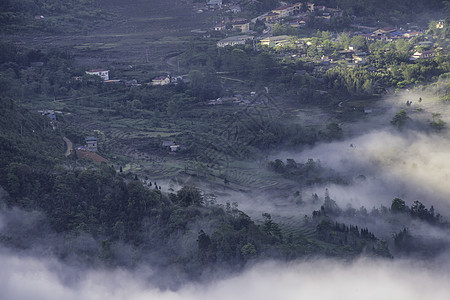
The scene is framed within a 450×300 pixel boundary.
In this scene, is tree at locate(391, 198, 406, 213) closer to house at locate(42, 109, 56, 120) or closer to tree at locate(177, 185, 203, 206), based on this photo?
tree at locate(177, 185, 203, 206)

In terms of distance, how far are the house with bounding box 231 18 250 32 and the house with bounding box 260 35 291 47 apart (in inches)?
110

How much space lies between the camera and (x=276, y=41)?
3316 cm

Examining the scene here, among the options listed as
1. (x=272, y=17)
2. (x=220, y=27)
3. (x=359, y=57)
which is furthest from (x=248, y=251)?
(x=272, y=17)

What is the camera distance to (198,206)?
15250mm

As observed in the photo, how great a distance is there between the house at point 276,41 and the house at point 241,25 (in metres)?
2.80

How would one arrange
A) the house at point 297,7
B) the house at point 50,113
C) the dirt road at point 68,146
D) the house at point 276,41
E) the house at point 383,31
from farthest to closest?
the house at point 297,7 → the house at point 383,31 → the house at point 276,41 → the house at point 50,113 → the dirt road at point 68,146

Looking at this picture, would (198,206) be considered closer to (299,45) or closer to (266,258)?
(266,258)

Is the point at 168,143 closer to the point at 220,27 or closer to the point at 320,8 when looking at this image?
the point at 220,27

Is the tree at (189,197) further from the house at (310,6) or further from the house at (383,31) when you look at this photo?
the house at (310,6)

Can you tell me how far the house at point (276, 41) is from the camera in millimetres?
32906

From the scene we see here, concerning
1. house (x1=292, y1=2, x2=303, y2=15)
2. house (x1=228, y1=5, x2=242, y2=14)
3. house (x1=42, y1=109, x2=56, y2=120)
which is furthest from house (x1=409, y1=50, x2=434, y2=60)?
house (x1=42, y1=109, x2=56, y2=120)

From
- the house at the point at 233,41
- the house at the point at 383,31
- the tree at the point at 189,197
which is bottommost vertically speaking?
the tree at the point at 189,197

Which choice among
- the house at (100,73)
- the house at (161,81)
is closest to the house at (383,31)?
the house at (161,81)

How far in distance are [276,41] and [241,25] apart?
400 cm
